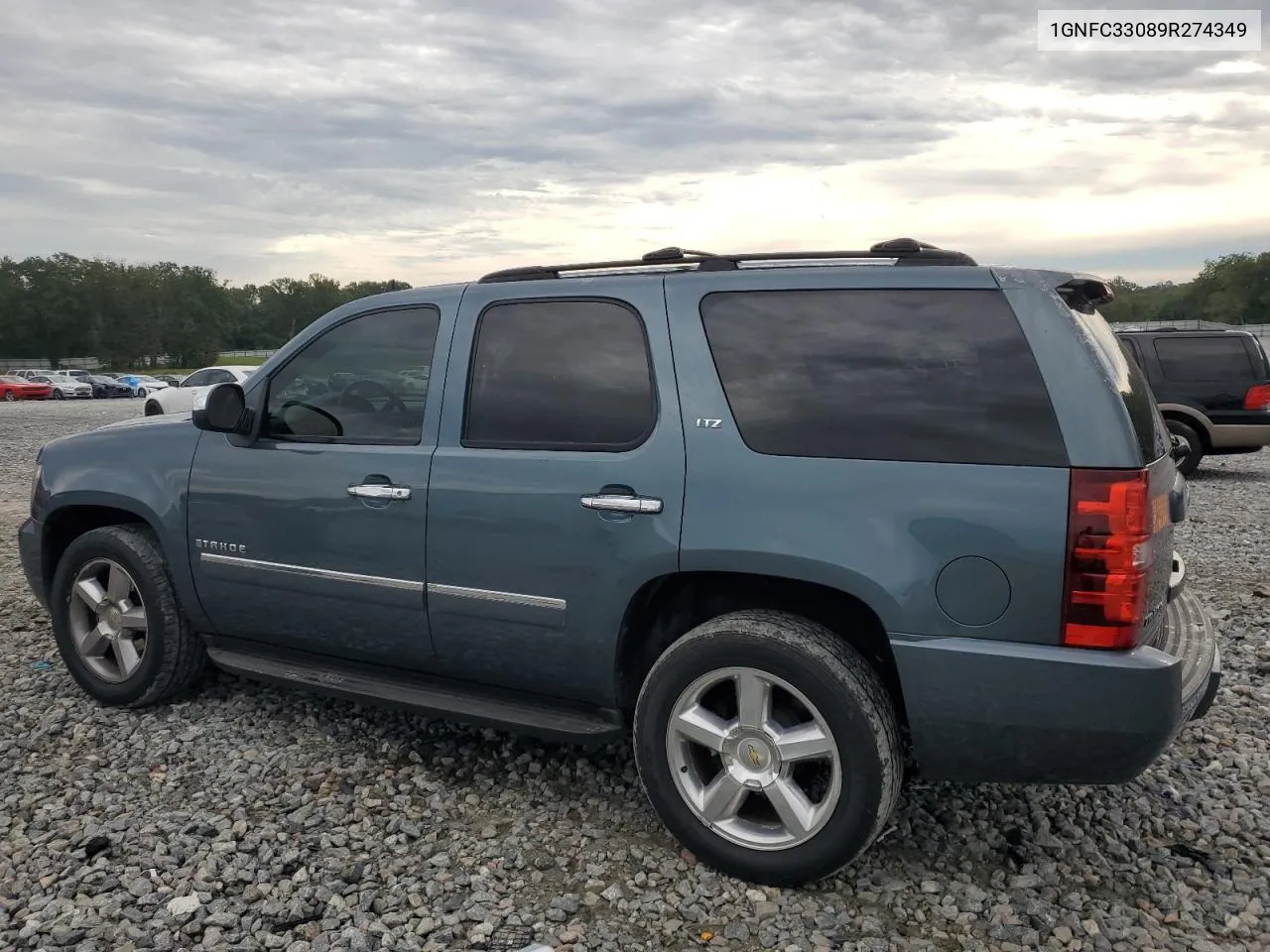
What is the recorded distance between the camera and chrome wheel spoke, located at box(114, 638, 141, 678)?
169 inches

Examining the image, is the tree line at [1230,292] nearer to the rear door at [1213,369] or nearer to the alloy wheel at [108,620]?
the rear door at [1213,369]

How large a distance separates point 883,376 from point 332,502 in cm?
202

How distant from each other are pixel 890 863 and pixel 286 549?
7.90 ft

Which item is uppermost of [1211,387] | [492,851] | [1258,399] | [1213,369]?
[1213,369]

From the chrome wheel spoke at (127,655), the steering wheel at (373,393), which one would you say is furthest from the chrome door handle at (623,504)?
the chrome wheel spoke at (127,655)

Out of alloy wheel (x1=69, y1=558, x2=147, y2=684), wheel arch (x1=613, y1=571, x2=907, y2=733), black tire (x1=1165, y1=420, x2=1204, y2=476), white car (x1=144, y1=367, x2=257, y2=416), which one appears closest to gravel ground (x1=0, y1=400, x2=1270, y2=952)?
alloy wheel (x1=69, y1=558, x2=147, y2=684)

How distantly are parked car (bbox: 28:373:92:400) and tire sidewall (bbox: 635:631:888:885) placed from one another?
46802 mm

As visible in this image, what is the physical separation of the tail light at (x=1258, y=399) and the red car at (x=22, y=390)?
147 feet

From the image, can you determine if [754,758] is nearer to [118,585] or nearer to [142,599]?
[142,599]

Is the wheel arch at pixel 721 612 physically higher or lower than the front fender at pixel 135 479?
lower

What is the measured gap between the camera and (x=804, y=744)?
287 cm

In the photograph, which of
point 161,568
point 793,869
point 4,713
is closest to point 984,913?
point 793,869

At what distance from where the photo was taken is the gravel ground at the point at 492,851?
9.14 ft

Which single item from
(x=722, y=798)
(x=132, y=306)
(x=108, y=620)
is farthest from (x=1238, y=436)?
(x=132, y=306)
